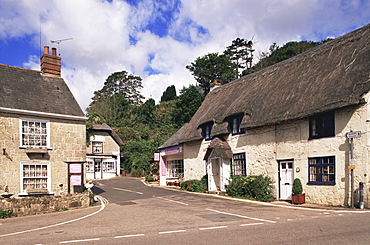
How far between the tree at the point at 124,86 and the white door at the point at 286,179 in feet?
196

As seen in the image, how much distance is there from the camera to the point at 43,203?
15.6 meters

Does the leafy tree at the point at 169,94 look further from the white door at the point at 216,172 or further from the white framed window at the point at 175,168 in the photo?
the white door at the point at 216,172

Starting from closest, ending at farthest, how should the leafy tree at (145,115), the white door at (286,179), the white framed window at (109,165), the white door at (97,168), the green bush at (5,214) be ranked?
the green bush at (5,214) → the white door at (286,179) → the white door at (97,168) → the white framed window at (109,165) → the leafy tree at (145,115)

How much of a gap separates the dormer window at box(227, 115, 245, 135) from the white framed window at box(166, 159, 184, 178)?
337 inches

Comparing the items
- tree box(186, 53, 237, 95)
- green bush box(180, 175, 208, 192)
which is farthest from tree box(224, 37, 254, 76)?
green bush box(180, 175, 208, 192)

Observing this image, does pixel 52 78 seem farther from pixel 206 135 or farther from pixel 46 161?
pixel 206 135

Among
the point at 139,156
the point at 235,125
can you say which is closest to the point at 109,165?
the point at 139,156

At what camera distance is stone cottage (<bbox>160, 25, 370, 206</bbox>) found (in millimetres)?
13565

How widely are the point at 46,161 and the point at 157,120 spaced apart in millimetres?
38483

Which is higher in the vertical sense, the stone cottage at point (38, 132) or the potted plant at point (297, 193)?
the stone cottage at point (38, 132)

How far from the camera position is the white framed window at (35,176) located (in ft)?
55.7

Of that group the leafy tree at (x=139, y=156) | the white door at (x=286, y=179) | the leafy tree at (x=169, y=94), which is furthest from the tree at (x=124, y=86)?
the white door at (x=286, y=179)

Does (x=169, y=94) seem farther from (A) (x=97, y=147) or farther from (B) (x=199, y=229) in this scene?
(B) (x=199, y=229)

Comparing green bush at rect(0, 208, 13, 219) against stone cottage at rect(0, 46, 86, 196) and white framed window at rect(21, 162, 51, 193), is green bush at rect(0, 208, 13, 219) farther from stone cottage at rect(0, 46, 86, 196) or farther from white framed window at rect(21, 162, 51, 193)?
white framed window at rect(21, 162, 51, 193)
